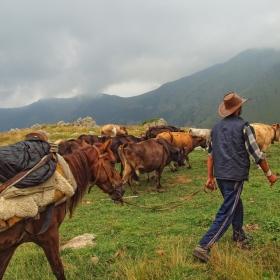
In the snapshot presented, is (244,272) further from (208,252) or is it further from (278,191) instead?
(278,191)

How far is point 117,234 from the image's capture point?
18.6ft

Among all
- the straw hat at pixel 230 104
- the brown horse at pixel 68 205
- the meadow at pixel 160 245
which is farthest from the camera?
the straw hat at pixel 230 104

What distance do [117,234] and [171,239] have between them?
1.39 m

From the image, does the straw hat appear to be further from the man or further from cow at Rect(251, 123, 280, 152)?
cow at Rect(251, 123, 280, 152)

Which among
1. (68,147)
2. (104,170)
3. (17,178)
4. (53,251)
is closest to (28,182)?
(17,178)

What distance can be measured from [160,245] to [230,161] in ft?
6.17

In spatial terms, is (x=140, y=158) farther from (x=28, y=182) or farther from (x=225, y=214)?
(x=28, y=182)

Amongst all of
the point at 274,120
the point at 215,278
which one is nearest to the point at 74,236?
the point at 215,278

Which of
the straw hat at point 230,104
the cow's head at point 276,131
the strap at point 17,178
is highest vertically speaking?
the straw hat at point 230,104

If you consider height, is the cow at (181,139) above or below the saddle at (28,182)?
below

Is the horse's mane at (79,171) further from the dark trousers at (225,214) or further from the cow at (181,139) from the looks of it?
the cow at (181,139)

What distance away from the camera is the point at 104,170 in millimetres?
4348

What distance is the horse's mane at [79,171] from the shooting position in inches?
155

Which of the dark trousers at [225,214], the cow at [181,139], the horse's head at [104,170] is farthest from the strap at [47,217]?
the cow at [181,139]
